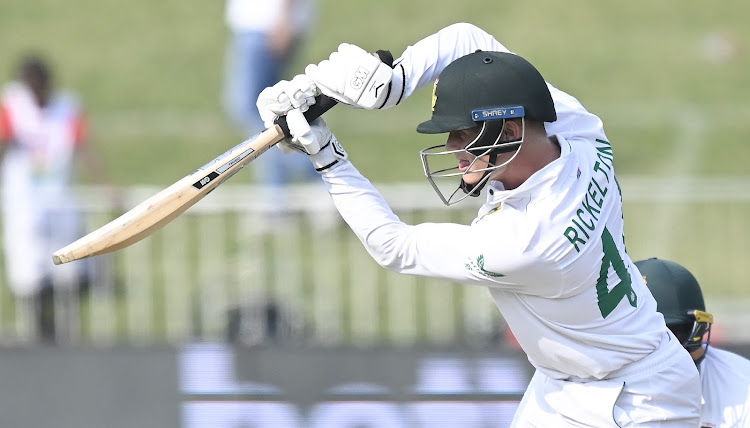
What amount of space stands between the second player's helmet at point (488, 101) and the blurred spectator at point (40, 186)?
451 centimetres

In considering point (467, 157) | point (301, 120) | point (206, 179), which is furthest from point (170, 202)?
point (467, 157)

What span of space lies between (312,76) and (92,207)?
4.25 meters

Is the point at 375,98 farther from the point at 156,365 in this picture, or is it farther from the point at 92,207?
the point at 92,207

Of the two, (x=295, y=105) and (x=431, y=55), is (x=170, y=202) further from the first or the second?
(x=431, y=55)

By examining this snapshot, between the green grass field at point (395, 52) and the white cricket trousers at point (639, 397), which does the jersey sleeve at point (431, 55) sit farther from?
the green grass field at point (395, 52)

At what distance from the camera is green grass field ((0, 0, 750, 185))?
37.4ft

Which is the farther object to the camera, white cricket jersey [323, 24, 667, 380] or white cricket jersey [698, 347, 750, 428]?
white cricket jersey [698, 347, 750, 428]

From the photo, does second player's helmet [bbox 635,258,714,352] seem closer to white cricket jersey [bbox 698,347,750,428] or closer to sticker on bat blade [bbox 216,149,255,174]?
white cricket jersey [bbox 698,347,750,428]

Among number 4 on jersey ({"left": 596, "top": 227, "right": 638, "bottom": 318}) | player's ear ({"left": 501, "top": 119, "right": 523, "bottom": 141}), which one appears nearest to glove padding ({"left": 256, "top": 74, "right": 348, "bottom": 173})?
player's ear ({"left": 501, "top": 119, "right": 523, "bottom": 141})

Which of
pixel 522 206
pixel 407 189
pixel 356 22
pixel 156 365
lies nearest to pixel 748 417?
pixel 522 206

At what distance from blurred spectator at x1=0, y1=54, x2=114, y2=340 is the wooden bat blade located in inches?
155

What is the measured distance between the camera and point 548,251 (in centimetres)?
318

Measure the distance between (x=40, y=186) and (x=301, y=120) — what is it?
475 cm

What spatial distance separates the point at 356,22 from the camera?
1377 cm
